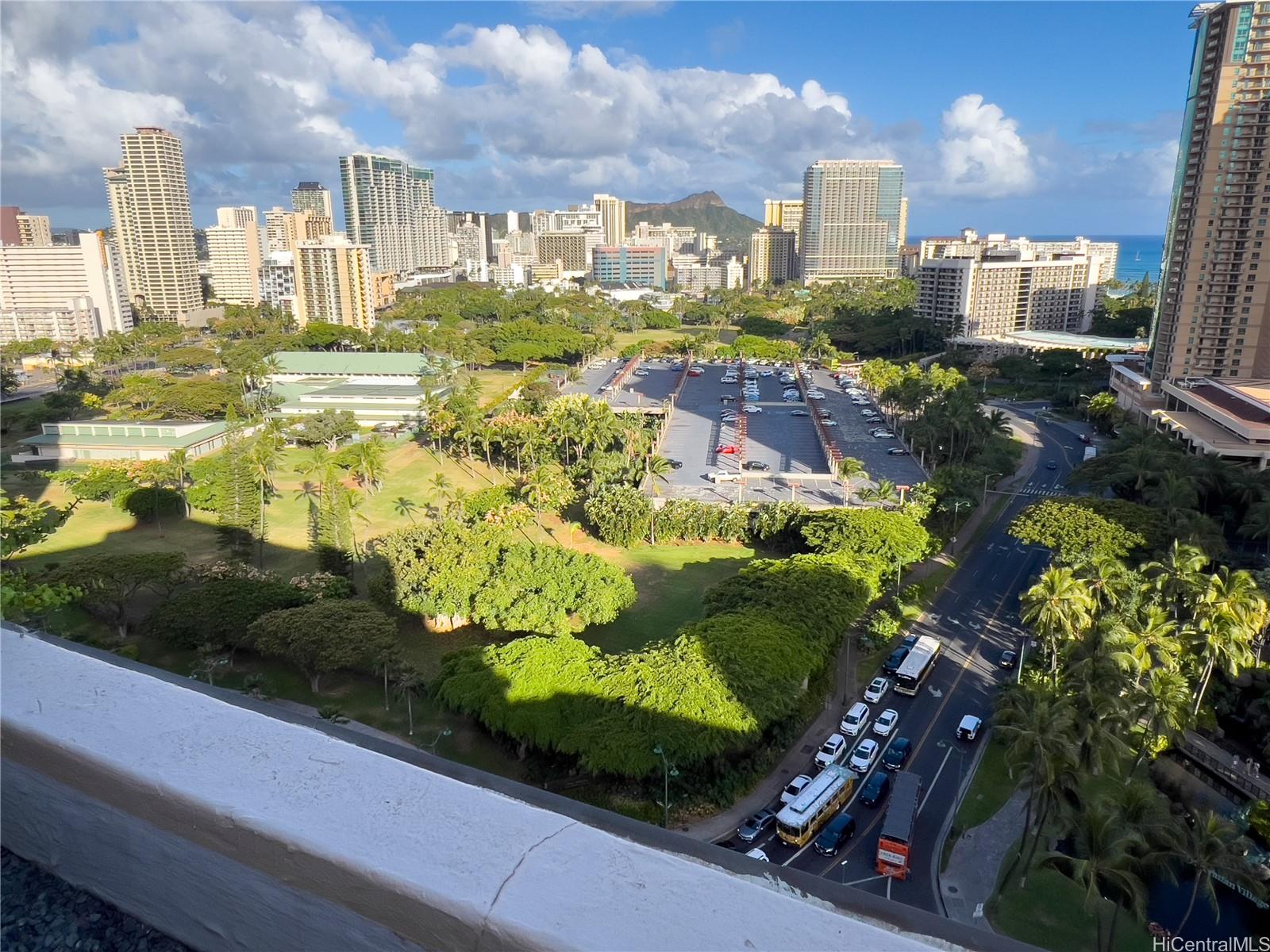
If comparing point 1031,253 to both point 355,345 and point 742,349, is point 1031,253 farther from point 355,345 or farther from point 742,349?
point 355,345

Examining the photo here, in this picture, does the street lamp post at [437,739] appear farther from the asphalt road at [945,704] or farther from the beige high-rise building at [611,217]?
the beige high-rise building at [611,217]

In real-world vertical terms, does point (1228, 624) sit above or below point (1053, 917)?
above

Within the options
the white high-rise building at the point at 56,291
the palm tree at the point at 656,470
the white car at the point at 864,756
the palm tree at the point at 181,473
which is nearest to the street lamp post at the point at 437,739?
the white car at the point at 864,756

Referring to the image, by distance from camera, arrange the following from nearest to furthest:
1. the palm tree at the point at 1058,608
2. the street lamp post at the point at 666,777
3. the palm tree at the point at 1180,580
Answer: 1. the street lamp post at the point at 666,777
2. the palm tree at the point at 1058,608
3. the palm tree at the point at 1180,580

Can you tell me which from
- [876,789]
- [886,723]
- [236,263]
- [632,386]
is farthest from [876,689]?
[236,263]

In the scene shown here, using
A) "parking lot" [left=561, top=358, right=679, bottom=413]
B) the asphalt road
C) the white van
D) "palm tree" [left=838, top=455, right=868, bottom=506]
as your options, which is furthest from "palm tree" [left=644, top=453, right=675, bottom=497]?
the white van

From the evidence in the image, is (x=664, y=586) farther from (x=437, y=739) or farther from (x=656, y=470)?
(x=437, y=739)

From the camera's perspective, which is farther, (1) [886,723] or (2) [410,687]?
(2) [410,687]
